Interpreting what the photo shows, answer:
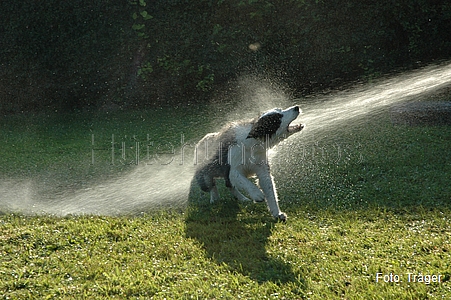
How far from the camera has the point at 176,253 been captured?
186 inches

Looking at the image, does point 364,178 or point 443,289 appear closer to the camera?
point 443,289

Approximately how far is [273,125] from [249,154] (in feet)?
1.30

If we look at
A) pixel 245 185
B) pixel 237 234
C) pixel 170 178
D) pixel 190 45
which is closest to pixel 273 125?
pixel 245 185

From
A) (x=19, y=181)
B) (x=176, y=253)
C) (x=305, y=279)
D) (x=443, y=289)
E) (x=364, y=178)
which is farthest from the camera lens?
(x=19, y=181)

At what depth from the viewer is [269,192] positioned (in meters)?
5.69

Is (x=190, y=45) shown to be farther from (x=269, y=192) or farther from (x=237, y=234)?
(x=237, y=234)

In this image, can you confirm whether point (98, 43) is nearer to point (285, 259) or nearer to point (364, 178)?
point (364, 178)

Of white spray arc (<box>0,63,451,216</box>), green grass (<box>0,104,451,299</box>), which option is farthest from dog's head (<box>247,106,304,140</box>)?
white spray arc (<box>0,63,451,216</box>)

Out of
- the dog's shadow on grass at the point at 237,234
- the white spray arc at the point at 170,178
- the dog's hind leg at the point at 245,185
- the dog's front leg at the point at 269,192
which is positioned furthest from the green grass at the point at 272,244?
the white spray arc at the point at 170,178

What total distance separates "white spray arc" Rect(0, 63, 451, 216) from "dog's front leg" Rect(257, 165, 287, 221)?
0.98 metres

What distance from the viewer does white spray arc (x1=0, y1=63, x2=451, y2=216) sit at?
6.23 meters

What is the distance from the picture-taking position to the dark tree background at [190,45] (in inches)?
431

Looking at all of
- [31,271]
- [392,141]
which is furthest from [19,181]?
[392,141]

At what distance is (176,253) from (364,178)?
279cm
